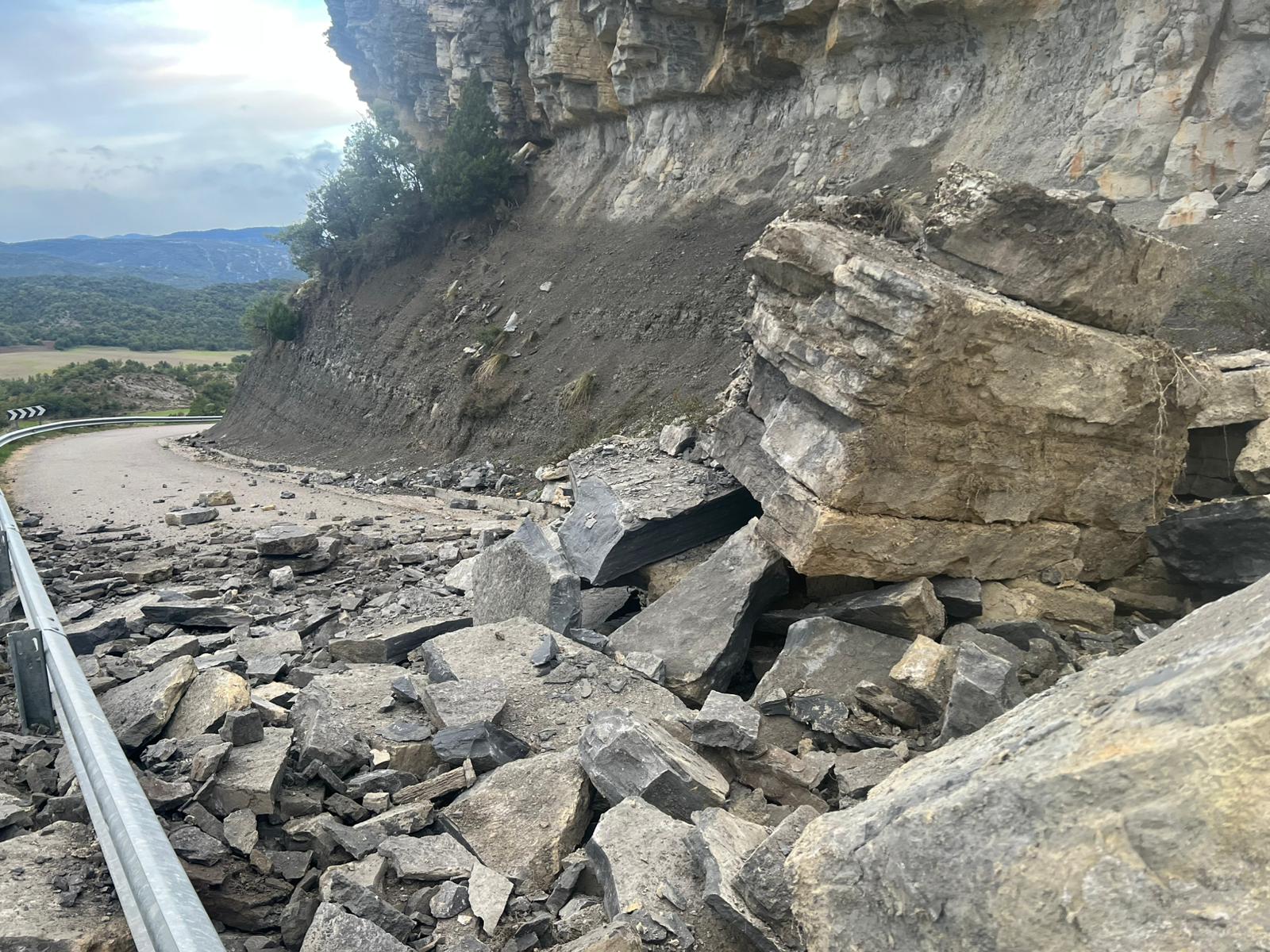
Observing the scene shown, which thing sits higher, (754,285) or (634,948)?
(754,285)

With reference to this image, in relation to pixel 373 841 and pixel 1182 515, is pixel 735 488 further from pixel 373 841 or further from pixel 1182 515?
pixel 373 841

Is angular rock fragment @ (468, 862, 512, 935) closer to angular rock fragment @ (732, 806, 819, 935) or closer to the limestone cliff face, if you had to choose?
angular rock fragment @ (732, 806, 819, 935)

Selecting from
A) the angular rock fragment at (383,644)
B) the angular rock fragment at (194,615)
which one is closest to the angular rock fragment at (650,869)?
the angular rock fragment at (383,644)

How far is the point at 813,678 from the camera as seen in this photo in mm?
4980

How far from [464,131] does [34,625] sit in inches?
1063

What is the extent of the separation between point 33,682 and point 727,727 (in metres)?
3.76

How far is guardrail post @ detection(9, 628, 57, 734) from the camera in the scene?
455 centimetres

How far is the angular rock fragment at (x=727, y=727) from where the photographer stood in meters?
4.05

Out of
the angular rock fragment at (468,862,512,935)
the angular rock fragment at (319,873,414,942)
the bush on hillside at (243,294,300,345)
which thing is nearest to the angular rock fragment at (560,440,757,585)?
the angular rock fragment at (468,862,512,935)

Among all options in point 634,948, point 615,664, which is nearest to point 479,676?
point 615,664

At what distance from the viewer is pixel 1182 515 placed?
547 centimetres

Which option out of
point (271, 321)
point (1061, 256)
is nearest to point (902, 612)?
point (1061, 256)

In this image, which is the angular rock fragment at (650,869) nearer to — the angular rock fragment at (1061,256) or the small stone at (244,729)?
the small stone at (244,729)

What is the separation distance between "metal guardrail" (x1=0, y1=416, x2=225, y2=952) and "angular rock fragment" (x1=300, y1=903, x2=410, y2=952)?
18.3 inches
